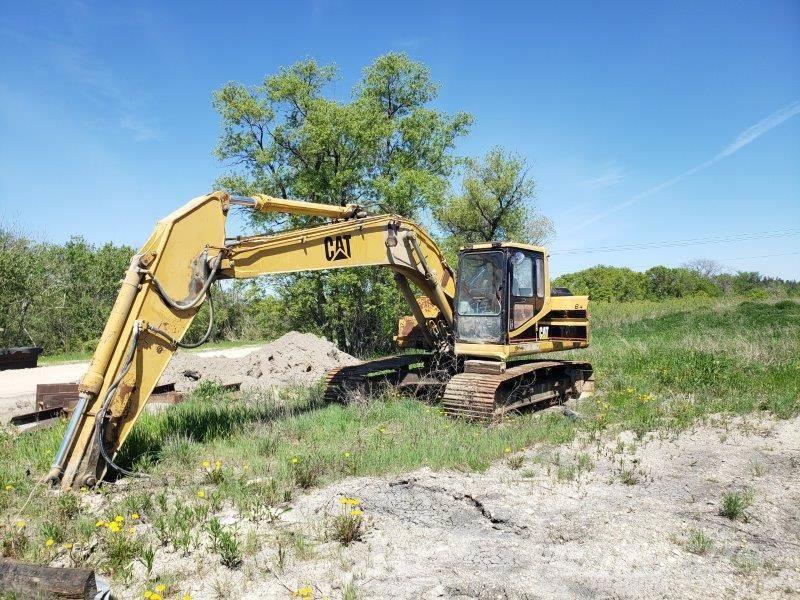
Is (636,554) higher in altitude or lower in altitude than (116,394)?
lower

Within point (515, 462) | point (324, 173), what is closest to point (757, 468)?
point (515, 462)

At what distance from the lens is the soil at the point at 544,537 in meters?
3.91

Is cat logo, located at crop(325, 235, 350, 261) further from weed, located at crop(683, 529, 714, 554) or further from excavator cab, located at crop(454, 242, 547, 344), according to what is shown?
weed, located at crop(683, 529, 714, 554)

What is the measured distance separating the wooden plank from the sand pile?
353 inches

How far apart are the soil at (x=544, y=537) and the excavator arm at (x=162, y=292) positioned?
1.66 meters

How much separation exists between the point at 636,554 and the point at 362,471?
107 inches

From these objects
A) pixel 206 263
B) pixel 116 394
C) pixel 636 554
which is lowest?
pixel 636 554

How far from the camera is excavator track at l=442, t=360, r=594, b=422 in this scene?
859 cm

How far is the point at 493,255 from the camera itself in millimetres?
9727

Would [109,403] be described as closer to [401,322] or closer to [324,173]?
[401,322]

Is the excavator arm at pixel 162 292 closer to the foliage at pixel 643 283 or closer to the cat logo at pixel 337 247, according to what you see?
the cat logo at pixel 337 247

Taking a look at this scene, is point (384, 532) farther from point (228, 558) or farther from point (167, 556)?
point (167, 556)

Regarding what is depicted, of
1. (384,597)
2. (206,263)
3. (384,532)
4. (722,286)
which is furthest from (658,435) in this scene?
(722,286)

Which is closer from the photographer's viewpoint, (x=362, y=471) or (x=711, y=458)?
(x=362, y=471)
